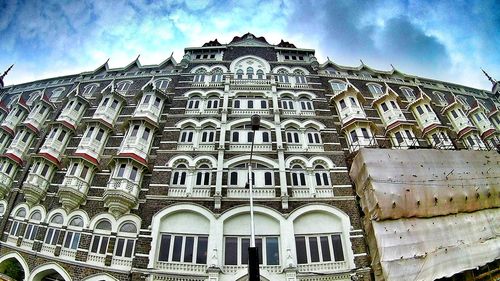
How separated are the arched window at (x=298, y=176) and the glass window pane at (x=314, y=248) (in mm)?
3565

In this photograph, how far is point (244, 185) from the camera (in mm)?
16688

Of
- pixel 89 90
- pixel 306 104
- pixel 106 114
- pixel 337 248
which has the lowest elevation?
pixel 337 248

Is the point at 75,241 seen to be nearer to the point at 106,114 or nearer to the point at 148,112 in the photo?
the point at 106,114

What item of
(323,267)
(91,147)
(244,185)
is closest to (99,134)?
(91,147)

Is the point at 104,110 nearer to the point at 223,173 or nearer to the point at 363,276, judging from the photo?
the point at 223,173

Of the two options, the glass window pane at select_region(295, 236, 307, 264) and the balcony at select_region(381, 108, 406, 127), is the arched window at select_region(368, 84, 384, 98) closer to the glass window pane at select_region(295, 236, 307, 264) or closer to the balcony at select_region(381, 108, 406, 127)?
the balcony at select_region(381, 108, 406, 127)

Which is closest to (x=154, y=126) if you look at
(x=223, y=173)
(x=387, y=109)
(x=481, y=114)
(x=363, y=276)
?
(x=223, y=173)

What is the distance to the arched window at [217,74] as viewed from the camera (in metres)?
24.2

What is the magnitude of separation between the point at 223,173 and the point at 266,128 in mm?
5274

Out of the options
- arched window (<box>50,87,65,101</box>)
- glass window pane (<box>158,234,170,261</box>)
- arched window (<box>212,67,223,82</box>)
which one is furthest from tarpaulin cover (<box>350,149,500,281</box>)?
arched window (<box>50,87,65,101</box>)

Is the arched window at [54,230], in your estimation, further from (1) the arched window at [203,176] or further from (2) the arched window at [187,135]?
(1) the arched window at [203,176]

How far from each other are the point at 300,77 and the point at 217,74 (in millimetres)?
8231

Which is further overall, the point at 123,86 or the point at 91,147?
the point at 123,86

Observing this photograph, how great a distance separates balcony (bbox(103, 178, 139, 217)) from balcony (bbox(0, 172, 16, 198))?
37.8 feet
